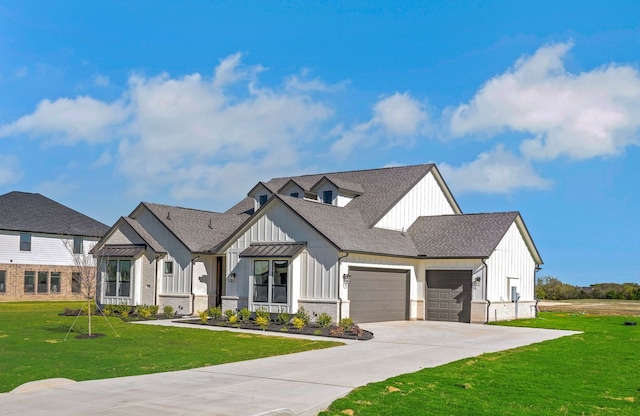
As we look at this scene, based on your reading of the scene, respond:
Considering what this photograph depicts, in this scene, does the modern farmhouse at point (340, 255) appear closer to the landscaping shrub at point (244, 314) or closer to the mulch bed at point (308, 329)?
the landscaping shrub at point (244, 314)

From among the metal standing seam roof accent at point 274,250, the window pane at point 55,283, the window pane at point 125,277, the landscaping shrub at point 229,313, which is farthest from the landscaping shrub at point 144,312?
the window pane at point 55,283

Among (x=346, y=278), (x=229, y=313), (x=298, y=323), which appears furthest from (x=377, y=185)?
(x=298, y=323)

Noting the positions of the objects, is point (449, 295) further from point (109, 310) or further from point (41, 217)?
point (41, 217)

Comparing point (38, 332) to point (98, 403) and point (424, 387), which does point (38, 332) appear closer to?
point (98, 403)

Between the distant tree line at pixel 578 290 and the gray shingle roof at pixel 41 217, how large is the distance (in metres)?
39.6

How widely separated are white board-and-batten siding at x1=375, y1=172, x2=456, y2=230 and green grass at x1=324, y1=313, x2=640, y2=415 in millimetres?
15185

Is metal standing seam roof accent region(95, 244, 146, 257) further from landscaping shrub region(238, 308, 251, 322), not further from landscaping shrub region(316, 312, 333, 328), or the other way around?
landscaping shrub region(316, 312, 333, 328)

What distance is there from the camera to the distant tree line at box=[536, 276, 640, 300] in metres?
60.6

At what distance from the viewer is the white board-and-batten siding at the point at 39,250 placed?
47406mm

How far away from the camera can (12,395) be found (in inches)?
451

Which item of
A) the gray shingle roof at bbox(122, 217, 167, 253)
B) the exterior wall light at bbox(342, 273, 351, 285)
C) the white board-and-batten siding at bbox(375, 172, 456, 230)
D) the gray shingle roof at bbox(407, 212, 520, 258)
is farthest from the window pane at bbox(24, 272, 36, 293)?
the exterior wall light at bbox(342, 273, 351, 285)

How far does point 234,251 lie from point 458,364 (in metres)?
16.3

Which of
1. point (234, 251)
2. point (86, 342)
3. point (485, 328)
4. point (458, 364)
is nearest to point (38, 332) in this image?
point (86, 342)

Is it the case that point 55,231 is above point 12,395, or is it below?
above
